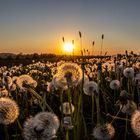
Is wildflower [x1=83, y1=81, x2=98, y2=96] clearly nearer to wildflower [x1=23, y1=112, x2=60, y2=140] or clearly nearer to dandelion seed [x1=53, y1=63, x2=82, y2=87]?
dandelion seed [x1=53, y1=63, x2=82, y2=87]

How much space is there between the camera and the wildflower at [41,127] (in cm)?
306

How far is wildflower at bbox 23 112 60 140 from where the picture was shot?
120 inches

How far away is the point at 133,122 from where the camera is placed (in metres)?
3.59

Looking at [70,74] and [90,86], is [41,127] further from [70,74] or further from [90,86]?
[90,86]

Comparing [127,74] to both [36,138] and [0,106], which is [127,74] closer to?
[0,106]

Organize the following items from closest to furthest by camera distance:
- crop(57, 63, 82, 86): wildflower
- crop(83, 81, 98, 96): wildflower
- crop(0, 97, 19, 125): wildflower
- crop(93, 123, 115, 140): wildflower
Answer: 1. crop(0, 97, 19, 125): wildflower
2. crop(93, 123, 115, 140): wildflower
3. crop(57, 63, 82, 86): wildflower
4. crop(83, 81, 98, 96): wildflower

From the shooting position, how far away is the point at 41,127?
128 inches

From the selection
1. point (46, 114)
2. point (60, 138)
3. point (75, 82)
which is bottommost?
point (60, 138)

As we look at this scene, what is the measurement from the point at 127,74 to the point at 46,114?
13.1 feet

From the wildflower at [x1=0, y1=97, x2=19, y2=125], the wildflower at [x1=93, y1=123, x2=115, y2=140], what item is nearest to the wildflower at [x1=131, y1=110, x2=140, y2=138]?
the wildflower at [x1=93, y1=123, x2=115, y2=140]

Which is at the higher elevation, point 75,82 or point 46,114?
point 75,82

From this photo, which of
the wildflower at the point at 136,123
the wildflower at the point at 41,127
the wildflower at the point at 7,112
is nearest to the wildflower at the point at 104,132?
the wildflower at the point at 136,123

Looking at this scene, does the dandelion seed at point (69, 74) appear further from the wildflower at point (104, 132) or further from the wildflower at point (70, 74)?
the wildflower at point (104, 132)

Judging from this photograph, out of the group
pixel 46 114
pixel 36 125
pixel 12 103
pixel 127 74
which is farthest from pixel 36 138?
pixel 127 74
